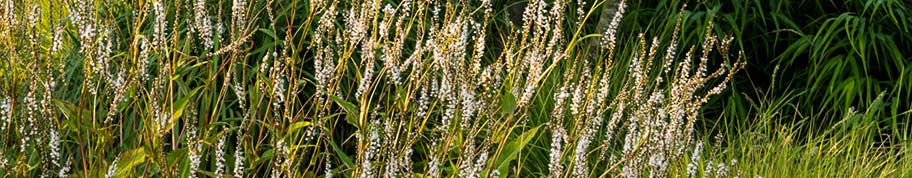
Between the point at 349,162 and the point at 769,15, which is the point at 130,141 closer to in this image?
the point at 349,162

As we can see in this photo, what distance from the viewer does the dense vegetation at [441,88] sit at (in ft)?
7.93

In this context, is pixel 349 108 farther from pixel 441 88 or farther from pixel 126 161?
pixel 126 161

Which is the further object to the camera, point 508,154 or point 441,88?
point 508,154

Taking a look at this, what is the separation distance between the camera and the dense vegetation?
7.93 feet

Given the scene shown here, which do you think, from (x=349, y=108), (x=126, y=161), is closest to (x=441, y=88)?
(x=349, y=108)

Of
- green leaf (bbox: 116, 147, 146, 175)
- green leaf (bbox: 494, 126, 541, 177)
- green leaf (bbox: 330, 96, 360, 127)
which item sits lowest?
green leaf (bbox: 494, 126, 541, 177)

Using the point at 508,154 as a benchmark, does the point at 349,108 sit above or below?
above

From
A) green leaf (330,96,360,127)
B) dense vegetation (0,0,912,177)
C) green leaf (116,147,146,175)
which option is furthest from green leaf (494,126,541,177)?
green leaf (116,147,146,175)

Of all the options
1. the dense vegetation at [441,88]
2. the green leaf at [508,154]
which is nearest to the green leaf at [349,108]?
the dense vegetation at [441,88]

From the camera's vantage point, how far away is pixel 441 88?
96.7 inches

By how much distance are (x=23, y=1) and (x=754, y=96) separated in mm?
3116

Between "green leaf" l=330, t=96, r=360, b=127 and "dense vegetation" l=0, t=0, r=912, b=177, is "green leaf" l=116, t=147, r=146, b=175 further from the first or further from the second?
"green leaf" l=330, t=96, r=360, b=127

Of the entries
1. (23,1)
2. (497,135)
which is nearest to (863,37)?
(497,135)

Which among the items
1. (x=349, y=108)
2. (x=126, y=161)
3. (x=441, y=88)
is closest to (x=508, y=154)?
(x=441, y=88)
